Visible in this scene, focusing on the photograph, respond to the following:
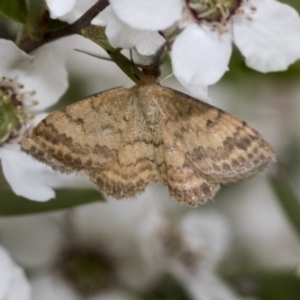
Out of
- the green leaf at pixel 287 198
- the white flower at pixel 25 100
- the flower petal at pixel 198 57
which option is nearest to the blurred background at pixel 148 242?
the green leaf at pixel 287 198

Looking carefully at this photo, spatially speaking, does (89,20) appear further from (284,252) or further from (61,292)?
(284,252)

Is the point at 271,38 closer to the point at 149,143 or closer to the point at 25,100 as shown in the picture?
the point at 149,143

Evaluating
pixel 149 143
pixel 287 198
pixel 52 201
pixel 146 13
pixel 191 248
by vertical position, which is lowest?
pixel 191 248

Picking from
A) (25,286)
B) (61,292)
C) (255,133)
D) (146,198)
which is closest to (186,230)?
(146,198)

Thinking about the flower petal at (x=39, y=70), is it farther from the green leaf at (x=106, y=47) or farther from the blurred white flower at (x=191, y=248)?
the blurred white flower at (x=191, y=248)

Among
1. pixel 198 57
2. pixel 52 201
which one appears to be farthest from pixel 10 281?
pixel 198 57

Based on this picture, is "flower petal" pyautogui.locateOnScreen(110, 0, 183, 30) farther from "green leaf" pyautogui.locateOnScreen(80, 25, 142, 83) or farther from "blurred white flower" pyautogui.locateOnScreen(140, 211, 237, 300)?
"blurred white flower" pyautogui.locateOnScreen(140, 211, 237, 300)
